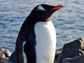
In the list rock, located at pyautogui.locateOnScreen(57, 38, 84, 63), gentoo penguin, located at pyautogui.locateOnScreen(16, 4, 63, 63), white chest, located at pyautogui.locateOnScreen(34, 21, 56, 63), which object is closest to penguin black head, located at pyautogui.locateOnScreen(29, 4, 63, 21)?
gentoo penguin, located at pyautogui.locateOnScreen(16, 4, 63, 63)

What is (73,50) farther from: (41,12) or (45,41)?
(41,12)

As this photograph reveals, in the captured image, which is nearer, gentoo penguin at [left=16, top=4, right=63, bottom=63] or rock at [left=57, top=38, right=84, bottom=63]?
gentoo penguin at [left=16, top=4, right=63, bottom=63]

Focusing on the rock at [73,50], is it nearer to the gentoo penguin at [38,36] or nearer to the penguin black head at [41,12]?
the gentoo penguin at [38,36]

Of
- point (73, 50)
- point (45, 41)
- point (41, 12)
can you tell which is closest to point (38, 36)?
point (45, 41)

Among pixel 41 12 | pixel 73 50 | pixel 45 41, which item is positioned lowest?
pixel 73 50

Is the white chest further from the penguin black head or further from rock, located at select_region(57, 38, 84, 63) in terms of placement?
rock, located at select_region(57, 38, 84, 63)

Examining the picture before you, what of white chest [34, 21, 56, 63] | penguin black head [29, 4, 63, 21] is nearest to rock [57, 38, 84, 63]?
white chest [34, 21, 56, 63]

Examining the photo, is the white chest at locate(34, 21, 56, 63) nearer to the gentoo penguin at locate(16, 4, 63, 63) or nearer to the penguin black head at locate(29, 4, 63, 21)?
the gentoo penguin at locate(16, 4, 63, 63)

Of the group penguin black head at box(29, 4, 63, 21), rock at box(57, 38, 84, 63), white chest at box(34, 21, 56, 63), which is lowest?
rock at box(57, 38, 84, 63)

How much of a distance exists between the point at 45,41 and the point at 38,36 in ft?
0.48

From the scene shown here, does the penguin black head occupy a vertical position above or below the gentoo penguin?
above

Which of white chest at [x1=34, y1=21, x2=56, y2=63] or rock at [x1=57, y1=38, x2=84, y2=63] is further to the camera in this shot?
rock at [x1=57, y1=38, x2=84, y2=63]

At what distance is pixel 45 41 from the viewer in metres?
7.27

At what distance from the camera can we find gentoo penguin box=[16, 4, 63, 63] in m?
7.20
